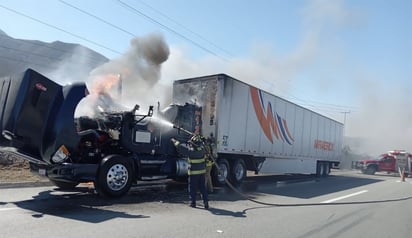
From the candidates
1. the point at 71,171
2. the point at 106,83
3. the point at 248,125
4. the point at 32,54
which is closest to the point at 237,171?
the point at 248,125

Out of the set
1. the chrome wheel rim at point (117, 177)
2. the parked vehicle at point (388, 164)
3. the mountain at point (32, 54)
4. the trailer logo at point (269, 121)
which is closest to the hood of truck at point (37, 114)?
the chrome wheel rim at point (117, 177)

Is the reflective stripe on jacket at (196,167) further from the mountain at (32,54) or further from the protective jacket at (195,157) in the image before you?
the mountain at (32,54)

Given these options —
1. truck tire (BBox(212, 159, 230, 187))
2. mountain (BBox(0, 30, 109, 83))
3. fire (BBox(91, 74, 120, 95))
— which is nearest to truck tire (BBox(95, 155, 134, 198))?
fire (BBox(91, 74, 120, 95))

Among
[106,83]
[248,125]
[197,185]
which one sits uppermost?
[106,83]

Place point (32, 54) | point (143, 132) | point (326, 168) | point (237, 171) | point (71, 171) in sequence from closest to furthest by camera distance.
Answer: point (71, 171), point (143, 132), point (237, 171), point (326, 168), point (32, 54)

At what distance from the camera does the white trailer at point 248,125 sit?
42.0ft

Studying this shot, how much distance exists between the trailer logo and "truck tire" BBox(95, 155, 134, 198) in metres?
6.44

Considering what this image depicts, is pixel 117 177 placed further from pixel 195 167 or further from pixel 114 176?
pixel 195 167

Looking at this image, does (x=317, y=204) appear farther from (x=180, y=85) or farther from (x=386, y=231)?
(x=180, y=85)

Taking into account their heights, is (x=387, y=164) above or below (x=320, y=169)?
above

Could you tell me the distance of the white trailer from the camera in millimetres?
12805

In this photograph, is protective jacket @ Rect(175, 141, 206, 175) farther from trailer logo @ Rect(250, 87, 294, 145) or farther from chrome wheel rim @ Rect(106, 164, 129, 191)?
trailer logo @ Rect(250, 87, 294, 145)

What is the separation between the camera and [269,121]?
50.3 feet

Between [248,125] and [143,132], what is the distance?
506 cm
